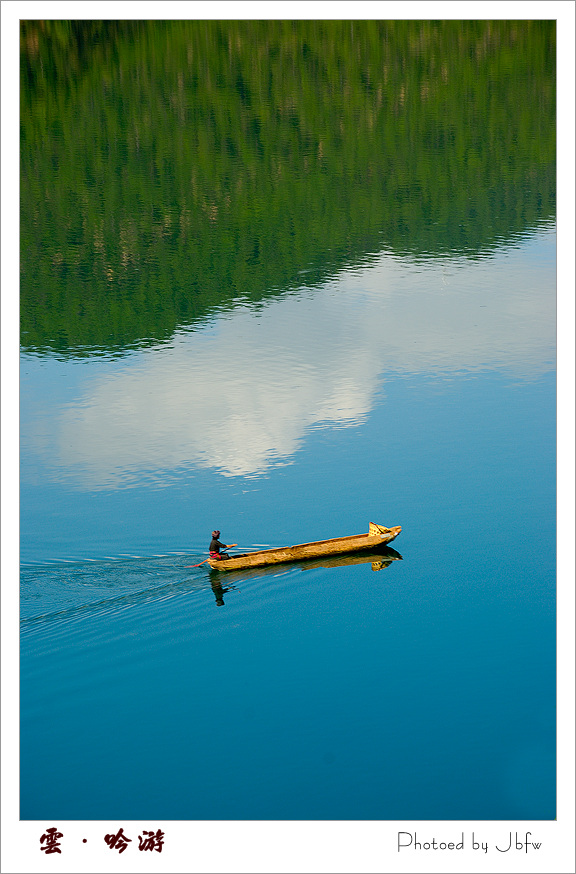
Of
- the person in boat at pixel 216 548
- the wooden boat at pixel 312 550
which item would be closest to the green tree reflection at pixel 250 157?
the person in boat at pixel 216 548

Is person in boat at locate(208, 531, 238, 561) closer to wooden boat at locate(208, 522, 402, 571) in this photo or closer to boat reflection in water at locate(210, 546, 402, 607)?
wooden boat at locate(208, 522, 402, 571)

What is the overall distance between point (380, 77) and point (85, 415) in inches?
1030

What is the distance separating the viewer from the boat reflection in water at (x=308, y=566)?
15.1 meters

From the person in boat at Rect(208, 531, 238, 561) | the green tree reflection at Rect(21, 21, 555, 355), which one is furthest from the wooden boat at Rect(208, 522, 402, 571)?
the green tree reflection at Rect(21, 21, 555, 355)

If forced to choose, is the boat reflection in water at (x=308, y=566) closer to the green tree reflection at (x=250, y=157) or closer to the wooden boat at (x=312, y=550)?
the wooden boat at (x=312, y=550)

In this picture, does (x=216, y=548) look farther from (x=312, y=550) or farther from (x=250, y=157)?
(x=250, y=157)

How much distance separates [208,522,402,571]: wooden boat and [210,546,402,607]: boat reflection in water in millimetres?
79

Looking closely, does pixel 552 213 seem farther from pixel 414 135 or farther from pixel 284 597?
pixel 284 597

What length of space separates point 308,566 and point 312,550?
26cm

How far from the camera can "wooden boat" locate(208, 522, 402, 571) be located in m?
15.3

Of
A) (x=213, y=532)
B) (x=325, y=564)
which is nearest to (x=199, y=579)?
(x=213, y=532)

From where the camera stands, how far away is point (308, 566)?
1550cm

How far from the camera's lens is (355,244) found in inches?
1194

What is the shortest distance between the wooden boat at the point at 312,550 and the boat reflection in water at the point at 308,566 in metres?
0.08
